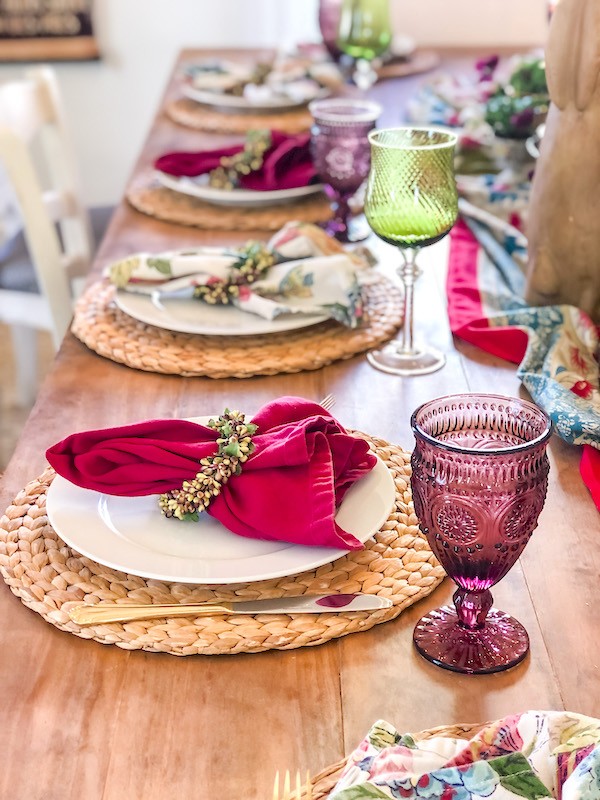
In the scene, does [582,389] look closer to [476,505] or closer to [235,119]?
[476,505]

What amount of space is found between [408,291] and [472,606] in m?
0.47

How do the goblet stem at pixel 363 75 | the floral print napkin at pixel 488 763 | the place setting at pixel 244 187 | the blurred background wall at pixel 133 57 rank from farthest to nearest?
the blurred background wall at pixel 133 57 < the goblet stem at pixel 363 75 < the place setting at pixel 244 187 < the floral print napkin at pixel 488 763

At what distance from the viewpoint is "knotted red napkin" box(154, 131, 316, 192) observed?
4.81 feet

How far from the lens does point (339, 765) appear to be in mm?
559

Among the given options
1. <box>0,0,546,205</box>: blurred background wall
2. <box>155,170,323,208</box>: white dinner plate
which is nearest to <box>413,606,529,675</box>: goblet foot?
<box>155,170,323,208</box>: white dinner plate

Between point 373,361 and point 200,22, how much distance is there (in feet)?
8.75

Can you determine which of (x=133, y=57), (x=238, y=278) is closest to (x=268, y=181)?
(x=238, y=278)

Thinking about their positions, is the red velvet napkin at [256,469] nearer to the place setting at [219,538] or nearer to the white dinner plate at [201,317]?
the place setting at [219,538]

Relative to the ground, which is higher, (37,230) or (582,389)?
(582,389)

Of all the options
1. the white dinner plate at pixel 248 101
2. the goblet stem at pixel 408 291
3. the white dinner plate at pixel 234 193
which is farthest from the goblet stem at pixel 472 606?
the white dinner plate at pixel 248 101

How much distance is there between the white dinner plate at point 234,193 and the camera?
4.76 ft

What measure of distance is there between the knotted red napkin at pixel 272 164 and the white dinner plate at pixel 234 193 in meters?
0.01

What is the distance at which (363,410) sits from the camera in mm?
962

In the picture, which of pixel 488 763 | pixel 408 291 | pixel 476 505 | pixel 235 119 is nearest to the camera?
pixel 488 763
